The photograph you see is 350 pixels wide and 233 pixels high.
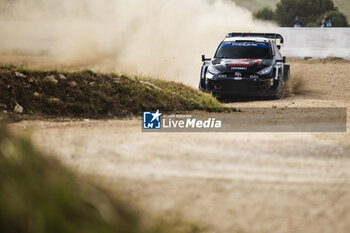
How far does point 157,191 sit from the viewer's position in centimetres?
→ 555

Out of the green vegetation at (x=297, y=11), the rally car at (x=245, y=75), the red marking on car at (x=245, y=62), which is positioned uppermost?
the red marking on car at (x=245, y=62)

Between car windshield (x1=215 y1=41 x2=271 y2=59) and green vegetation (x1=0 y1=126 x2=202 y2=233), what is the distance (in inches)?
485

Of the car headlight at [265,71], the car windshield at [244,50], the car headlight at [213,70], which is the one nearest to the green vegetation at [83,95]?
the car headlight at [213,70]

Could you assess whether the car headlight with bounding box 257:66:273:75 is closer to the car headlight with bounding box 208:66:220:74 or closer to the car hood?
the car hood

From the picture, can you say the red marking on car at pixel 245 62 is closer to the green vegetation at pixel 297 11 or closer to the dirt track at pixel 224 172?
the dirt track at pixel 224 172

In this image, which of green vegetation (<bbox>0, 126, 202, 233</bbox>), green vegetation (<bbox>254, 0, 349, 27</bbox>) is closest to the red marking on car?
green vegetation (<bbox>0, 126, 202, 233</bbox>)

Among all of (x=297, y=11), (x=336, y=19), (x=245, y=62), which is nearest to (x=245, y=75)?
(x=245, y=62)

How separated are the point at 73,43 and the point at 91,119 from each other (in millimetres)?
15790

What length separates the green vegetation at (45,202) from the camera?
309 centimetres

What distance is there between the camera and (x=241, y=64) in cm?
1502

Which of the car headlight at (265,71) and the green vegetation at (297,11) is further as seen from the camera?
the green vegetation at (297,11)

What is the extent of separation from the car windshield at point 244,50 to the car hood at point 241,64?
1.83 ft

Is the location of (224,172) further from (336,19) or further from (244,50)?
(336,19)

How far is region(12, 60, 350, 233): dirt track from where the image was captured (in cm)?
517
